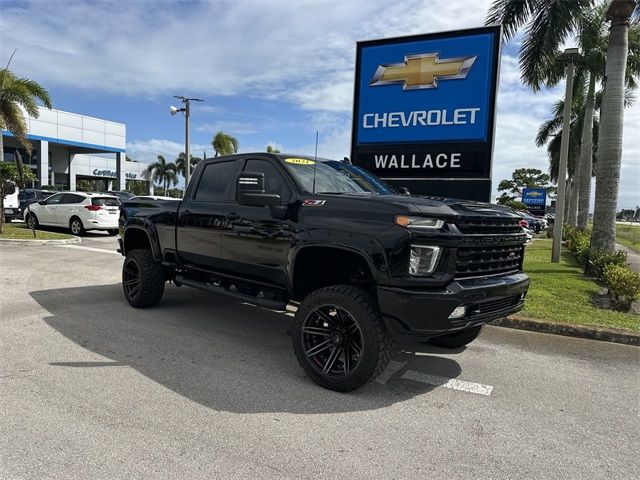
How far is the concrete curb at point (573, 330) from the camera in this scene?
5.50m

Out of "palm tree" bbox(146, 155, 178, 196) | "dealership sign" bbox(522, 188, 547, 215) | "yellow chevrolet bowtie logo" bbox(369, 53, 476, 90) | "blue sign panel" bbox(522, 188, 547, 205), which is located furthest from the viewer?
"palm tree" bbox(146, 155, 178, 196)

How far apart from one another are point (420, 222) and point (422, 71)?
19.2 feet

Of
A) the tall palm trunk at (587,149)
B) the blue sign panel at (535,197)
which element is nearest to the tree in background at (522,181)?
the blue sign panel at (535,197)

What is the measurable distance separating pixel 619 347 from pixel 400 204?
140 inches

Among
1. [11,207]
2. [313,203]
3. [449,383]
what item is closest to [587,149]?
[449,383]

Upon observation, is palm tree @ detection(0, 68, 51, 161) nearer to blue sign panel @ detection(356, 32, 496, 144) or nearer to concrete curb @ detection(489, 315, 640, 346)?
blue sign panel @ detection(356, 32, 496, 144)

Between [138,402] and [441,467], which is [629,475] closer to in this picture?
[441,467]

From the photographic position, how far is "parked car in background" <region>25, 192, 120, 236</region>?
15.8 meters

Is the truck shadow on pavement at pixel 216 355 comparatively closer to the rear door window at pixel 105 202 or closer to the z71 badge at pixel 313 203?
the z71 badge at pixel 313 203

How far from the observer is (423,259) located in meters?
3.53

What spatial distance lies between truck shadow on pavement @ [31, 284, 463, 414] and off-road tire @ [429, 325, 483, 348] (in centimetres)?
10

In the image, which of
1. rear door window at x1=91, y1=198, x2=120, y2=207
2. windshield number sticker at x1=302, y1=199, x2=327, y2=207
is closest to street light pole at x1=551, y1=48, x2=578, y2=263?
windshield number sticker at x1=302, y1=199, x2=327, y2=207

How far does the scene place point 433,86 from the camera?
8.42m

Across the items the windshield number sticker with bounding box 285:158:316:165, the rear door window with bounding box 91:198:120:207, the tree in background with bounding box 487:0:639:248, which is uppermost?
the tree in background with bounding box 487:0:639:248
